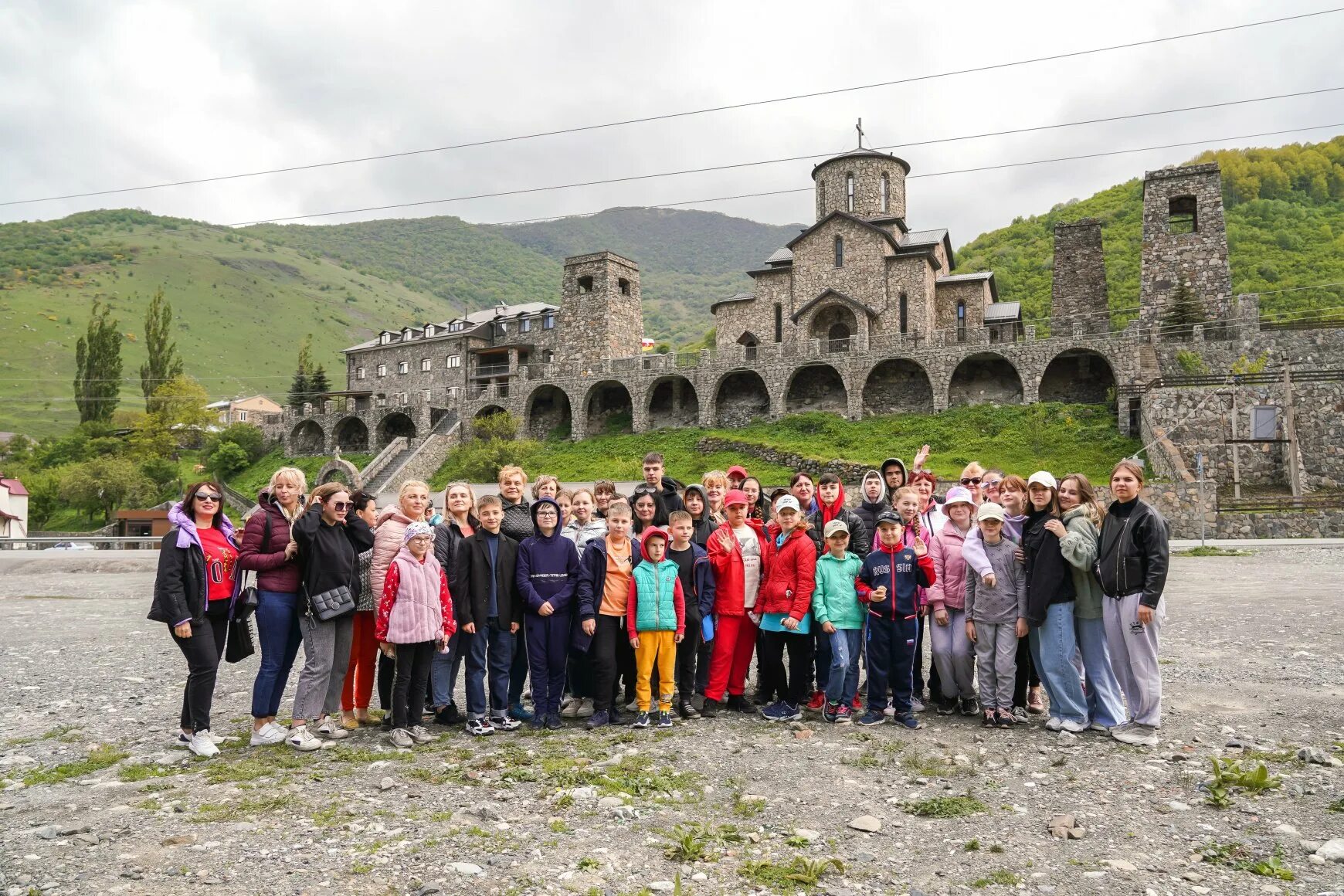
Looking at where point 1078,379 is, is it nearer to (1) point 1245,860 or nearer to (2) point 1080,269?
(2) point 1080,269

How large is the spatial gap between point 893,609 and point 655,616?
→ 1914 mm

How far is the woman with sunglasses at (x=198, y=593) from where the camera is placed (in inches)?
216

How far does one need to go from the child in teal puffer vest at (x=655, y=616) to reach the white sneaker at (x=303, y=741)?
2.38 metres

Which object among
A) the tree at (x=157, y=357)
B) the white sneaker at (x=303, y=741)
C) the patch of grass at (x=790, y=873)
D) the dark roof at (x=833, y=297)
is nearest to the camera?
the patch of grass at (x=790, y=873)

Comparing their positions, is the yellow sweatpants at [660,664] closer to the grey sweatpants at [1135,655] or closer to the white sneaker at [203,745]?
the white sneaker at [203,745]

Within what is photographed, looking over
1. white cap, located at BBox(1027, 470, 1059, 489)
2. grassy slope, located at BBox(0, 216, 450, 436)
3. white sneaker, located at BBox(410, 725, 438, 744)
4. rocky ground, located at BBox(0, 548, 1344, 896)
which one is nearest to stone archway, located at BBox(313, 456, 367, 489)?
rocky ground, located at BBox(0, 548, 1344, 896)

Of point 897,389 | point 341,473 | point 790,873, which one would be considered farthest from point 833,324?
point 790,873

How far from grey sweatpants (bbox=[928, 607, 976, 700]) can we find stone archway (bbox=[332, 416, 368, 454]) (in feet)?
156

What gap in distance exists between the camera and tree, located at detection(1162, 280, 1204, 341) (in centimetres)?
3272

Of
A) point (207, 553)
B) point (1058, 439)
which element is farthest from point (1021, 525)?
point (1058, 439)

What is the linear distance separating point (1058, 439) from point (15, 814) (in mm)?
31377

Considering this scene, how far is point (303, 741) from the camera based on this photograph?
5758 mm

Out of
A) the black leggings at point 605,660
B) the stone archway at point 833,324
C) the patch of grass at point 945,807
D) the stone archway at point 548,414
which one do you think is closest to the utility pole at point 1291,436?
the stone archway at point 833,324

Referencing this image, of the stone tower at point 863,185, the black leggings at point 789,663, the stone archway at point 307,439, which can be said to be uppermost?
the stone tower at point 863,185
